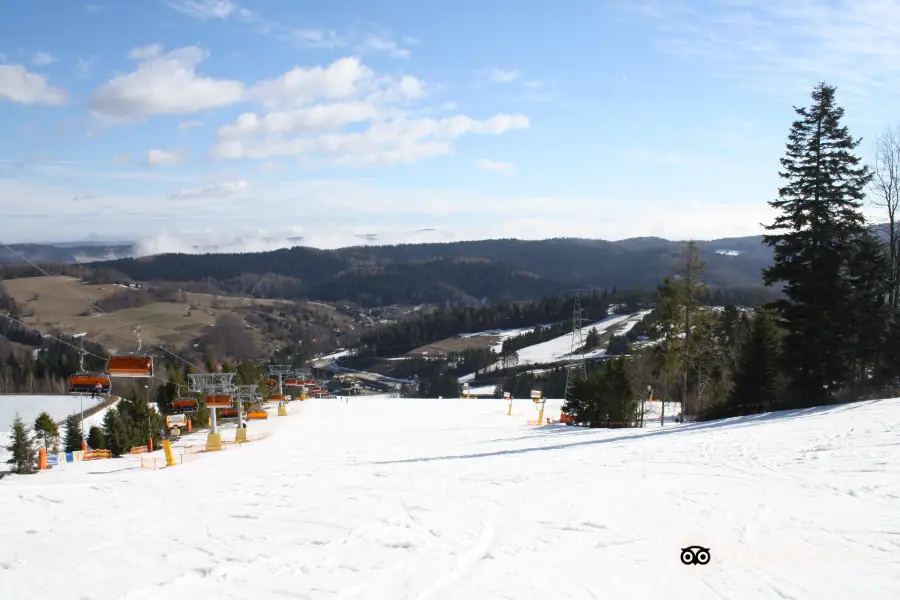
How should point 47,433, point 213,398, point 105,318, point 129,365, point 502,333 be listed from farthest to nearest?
point 502,333
point 105,318
point 47,433
point 213,398
point 129,365

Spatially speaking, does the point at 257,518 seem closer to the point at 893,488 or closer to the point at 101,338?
the point at 893,488

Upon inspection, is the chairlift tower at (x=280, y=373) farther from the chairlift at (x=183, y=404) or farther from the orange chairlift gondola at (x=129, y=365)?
the orange chairlift gondola at (x=129, y=365)

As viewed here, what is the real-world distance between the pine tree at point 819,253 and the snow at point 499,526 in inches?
271

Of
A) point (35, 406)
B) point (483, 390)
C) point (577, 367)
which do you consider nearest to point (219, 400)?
point (35, 406)

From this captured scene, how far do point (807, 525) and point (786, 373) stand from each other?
20598 mm

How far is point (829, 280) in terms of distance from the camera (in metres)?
28.0

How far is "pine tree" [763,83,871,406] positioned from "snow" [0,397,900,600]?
688 centimetres

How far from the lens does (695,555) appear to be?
9.22 meters

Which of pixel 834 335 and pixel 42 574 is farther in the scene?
pixel 834 335

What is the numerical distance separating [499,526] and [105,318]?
18103cm

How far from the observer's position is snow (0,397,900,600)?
8.53 meters

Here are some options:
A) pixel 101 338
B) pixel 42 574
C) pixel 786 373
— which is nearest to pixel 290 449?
pixel 42 574

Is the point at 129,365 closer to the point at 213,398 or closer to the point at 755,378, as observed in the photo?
the point at 213,398

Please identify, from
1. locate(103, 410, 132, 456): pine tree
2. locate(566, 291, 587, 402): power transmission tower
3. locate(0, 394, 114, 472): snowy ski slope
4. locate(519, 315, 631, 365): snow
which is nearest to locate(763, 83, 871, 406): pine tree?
locate(566, 291, 587, 402): power transmission tower
